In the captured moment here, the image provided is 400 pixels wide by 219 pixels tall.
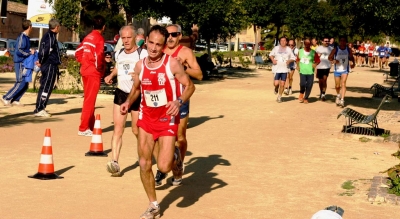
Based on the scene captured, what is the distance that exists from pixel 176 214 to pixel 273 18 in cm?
4818

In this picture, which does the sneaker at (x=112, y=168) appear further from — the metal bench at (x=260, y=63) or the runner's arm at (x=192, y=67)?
the metal bench at (x=260, y=63)

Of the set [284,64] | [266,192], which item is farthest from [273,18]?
[266,192]

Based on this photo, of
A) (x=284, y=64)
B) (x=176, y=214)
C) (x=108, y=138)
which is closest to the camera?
(x=176, y=214)

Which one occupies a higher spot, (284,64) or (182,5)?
(182,5)

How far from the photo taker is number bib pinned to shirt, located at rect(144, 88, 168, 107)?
24.8 feet

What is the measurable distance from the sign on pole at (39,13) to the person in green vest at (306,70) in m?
13.8

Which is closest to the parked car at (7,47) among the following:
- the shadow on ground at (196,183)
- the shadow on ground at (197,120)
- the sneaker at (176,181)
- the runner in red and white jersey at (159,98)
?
the shadow on ground at (197,120)

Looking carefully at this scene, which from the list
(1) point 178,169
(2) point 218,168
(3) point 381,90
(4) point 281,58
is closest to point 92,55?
(2) point 218,168

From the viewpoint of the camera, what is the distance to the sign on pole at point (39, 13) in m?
32.3

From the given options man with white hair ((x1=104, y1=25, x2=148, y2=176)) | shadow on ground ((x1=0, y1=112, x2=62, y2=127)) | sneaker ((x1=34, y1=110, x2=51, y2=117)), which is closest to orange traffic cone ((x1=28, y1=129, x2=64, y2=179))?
man with white hair ((x1=104, y1=25, x2=148, y2=176))

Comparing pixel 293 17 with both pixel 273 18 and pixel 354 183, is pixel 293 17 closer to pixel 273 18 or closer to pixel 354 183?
pixel 273 18

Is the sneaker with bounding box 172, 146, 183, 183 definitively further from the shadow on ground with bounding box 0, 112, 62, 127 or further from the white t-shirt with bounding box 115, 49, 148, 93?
the shadow on ground with bounding box 0, 112, 62, 127

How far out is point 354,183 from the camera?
9883 millimetres

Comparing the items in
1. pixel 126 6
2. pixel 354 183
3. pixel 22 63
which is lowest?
pixel 354 183
